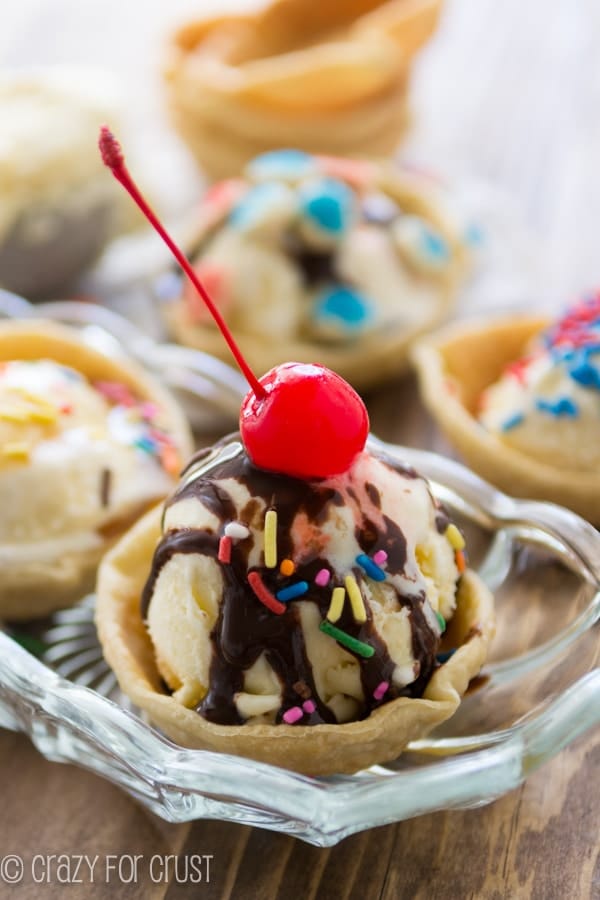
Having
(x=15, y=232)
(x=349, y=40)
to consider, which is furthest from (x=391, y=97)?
(x=15, y=232)

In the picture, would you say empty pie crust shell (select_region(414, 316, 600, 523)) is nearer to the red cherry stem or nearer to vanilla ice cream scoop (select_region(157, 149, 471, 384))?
vanilla ice cream scoop (select_region(157, 149, 471, 384))

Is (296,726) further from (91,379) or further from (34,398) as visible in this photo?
(91,379)

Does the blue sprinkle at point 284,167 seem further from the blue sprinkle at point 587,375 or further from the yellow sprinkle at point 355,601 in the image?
the yellow sprinkle at point 355,601

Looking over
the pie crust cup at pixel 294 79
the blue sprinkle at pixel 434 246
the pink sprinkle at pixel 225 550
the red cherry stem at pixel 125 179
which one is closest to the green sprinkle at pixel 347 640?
the pink sprinkle at pixel 225 550

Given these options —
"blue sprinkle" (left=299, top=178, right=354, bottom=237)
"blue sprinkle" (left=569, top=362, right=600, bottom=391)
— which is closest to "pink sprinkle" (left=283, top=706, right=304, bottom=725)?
"blue sprinkle" (left=569, top=362, right=600, bottom=391)

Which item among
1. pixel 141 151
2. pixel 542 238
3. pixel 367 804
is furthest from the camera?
pixel 141 151

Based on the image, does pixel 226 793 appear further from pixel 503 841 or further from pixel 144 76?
pixel 144 76
